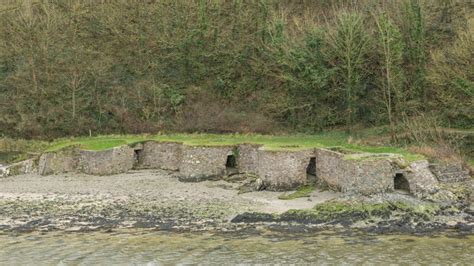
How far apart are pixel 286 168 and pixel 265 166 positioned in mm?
837

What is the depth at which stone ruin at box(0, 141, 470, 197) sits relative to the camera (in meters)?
17.8

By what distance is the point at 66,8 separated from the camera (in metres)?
42.2

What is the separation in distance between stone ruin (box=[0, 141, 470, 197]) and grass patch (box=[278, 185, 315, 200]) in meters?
0.31

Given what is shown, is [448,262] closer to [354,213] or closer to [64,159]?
[354,213]

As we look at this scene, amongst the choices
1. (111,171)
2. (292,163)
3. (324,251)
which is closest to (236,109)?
(111,171)

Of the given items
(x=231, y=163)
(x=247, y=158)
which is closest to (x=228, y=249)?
→ (x=247, y=158)

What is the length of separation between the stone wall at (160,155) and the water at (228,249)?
33.5 ft

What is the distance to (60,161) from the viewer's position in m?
26.1

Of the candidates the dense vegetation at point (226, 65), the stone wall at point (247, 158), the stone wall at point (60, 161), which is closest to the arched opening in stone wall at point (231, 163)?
the stone wall at point (247, 158)

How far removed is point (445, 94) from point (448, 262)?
1604cm

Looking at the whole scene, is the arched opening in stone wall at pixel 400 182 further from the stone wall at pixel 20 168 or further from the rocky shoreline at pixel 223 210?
the stone wall at pixel 20 168

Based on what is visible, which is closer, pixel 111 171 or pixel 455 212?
pixel 455 212

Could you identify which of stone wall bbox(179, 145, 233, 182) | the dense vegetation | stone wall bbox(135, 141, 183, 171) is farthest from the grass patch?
the dense vegetation

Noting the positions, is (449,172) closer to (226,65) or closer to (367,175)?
(367,175)
